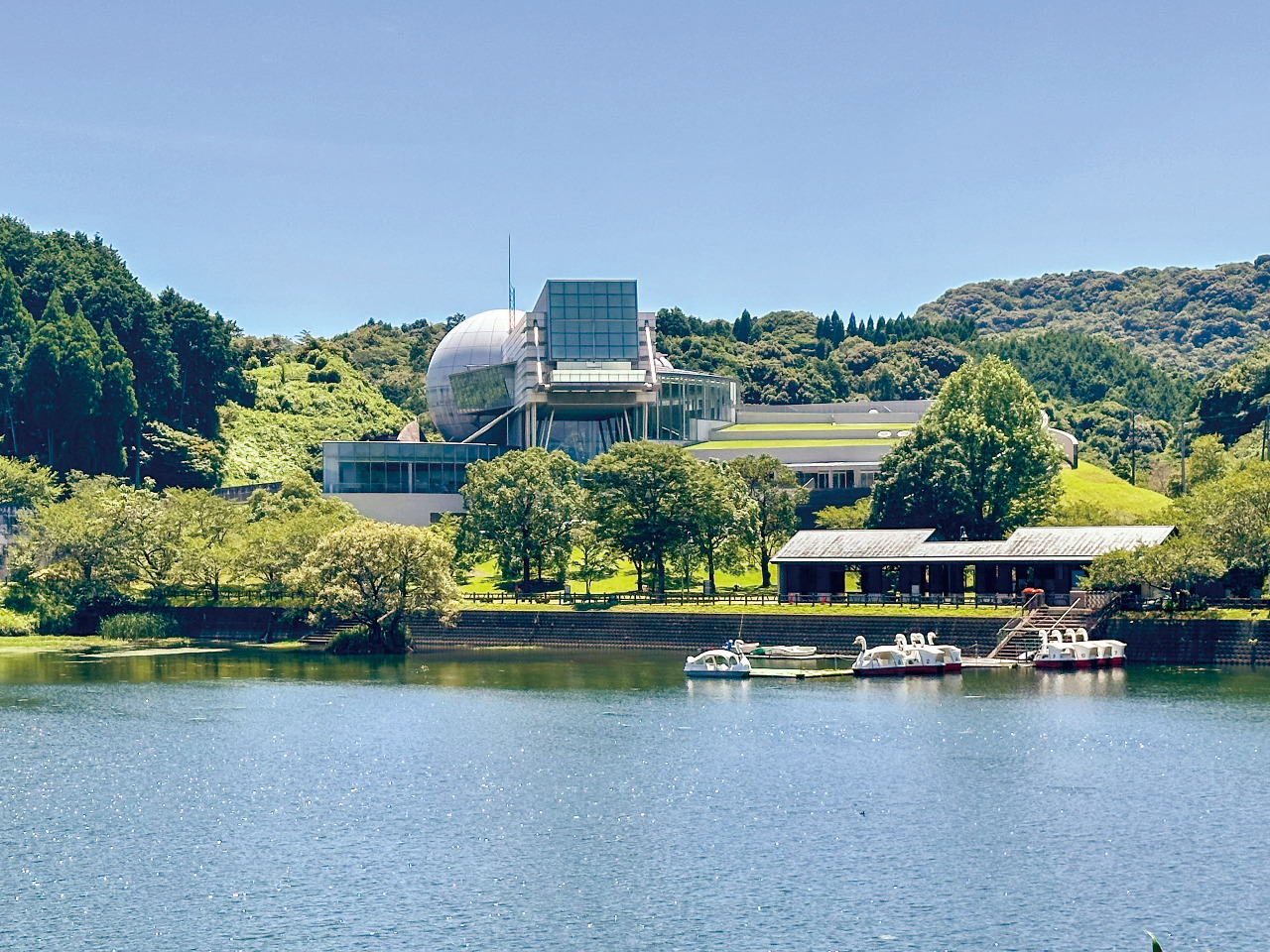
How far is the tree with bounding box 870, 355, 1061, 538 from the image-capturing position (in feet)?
393

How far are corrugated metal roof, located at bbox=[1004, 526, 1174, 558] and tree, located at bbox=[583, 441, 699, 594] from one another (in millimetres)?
22643

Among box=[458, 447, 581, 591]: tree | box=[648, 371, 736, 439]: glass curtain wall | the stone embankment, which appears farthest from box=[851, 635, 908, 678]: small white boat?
box=[648, 371, 736, 439]: glass curtain wall

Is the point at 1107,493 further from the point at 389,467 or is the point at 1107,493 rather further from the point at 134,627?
the point at 134,627

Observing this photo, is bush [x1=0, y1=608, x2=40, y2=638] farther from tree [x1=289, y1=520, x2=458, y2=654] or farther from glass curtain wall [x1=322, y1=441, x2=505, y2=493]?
glass curtain wall [x1=322, y1=441, x2=505, y2=493]

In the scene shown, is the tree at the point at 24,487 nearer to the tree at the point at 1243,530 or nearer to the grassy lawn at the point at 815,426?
the grassy lawn at the point at 815,426

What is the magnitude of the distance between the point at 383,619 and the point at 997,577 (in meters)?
39.5

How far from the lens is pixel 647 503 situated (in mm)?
116500

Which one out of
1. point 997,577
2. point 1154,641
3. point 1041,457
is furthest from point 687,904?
point 1041,457

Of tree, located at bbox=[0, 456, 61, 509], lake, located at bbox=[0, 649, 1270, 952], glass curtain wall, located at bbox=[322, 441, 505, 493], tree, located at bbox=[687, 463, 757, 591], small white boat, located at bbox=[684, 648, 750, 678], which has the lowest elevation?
lake, located at bbox=[0, 649, 1270, 952]

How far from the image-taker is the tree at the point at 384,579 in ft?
335

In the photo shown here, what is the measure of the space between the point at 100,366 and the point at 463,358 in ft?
125

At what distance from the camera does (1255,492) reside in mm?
94625

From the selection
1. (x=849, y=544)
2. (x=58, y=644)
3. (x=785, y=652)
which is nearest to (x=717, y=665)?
(x=785, y=652)

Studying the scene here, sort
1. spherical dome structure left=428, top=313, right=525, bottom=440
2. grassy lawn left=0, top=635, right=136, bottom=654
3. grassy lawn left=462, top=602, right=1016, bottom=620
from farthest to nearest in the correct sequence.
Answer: spherical dome structure left=428, top=313, right=525, bottom=440, grassy lawn left=0, top=635, right=136, bottom=654, grassy lawn left=462, top=602, right=1016, bottom=620
